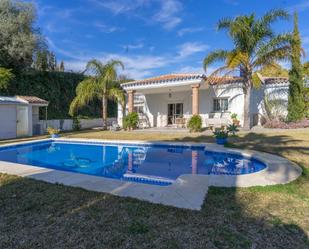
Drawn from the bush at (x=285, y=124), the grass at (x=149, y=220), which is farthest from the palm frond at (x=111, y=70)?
the grass at (x=149, y=220)

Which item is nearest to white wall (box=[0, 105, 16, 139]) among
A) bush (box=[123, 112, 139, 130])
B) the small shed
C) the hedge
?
the small shed

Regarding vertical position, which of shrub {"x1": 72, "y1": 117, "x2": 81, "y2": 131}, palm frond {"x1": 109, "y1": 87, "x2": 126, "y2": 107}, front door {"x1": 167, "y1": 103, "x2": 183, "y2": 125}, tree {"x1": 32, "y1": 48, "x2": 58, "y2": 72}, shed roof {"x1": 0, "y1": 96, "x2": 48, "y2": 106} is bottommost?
shrub {"x1": 72, "y1": 117, "x2": 81, "y2": 131}

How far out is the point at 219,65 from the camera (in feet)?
52.0

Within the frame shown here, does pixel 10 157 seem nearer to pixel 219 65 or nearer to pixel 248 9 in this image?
pixel 219 65

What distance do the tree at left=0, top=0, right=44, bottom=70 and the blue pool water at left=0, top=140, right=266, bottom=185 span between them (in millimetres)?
9193

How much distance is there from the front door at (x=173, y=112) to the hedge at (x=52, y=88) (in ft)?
31.3

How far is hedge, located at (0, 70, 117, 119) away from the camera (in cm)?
1882

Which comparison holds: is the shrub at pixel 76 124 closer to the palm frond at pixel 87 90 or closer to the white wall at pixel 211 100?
the palm frond at pixel 87 90

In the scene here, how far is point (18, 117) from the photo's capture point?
16.1 meters

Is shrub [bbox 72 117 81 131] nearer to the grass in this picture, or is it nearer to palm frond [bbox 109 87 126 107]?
palm frond [bbox 109 87 126 107]

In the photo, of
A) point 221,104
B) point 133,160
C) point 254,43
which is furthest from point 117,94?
point 254,43

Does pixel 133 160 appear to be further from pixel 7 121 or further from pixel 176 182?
pixel 7 121

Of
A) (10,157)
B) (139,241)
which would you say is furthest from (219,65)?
(139,241)

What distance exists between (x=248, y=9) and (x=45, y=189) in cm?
1663
